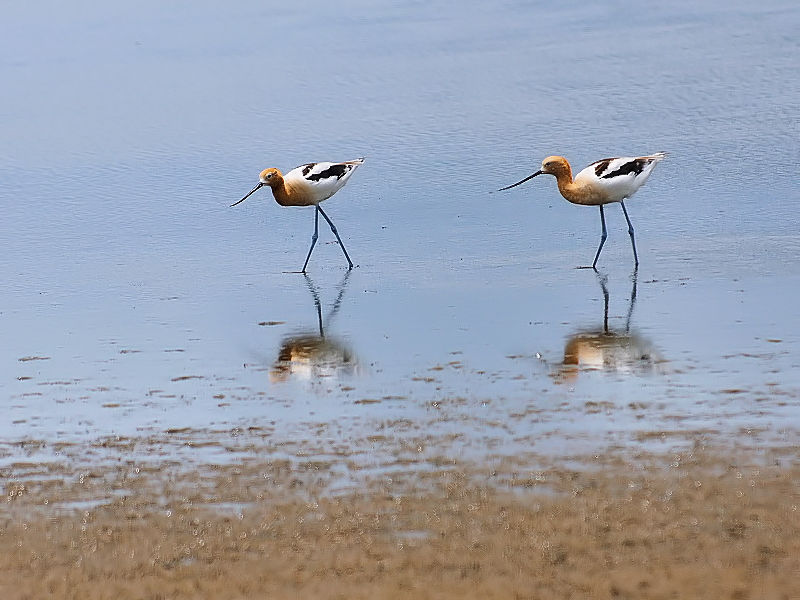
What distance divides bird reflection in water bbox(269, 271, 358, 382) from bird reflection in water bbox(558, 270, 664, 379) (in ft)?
4.11

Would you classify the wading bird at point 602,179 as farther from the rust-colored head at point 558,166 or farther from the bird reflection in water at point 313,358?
the bird reflection in water at point 313,358

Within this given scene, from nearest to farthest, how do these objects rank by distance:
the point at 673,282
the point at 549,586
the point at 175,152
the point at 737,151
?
1. the point at 549,586
2. the point at 673,282
3. the point at 737,151
4. the point at 175,152

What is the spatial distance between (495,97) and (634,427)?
426 inches

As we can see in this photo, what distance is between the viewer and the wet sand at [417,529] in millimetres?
4312

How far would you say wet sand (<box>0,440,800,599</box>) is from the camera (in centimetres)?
431

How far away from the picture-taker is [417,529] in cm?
478

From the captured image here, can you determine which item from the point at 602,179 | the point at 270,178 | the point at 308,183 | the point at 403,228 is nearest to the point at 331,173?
the point at 308,183

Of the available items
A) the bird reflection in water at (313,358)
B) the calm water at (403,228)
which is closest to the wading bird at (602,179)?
the calm water at (403,228)

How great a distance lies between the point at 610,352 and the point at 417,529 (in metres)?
3.02

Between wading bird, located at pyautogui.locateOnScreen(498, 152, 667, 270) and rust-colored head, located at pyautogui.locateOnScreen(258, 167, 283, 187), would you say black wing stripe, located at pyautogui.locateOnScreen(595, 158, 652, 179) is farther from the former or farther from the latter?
rust-colored head, located at pyautogui.locateOnScreen(258, 167, 283, 187)

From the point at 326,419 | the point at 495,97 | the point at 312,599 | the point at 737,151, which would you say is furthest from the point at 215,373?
the point at 495,97

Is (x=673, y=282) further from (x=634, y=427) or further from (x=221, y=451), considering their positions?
(x=221, y=451)

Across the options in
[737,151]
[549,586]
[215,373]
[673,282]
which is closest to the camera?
[549,586]

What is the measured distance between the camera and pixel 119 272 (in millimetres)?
10938
